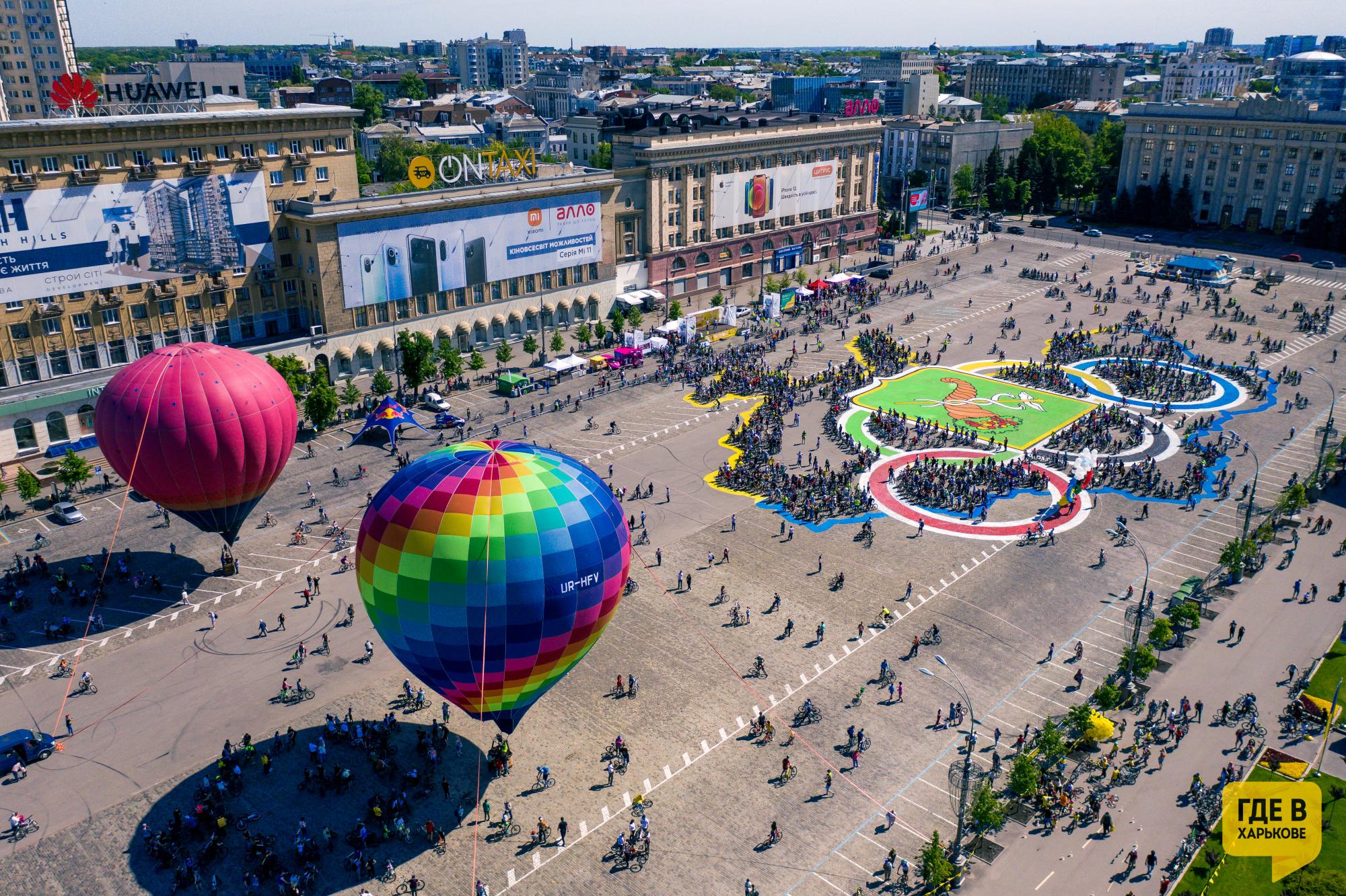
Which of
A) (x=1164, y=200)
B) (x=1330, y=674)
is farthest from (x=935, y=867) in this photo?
(x=1164, y=200)

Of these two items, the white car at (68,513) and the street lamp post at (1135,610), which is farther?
the white car at (68,513)

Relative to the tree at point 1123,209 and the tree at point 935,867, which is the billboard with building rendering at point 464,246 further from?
the tree at point 1123,209

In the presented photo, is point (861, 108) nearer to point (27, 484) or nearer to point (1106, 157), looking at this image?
point (1106, 157)

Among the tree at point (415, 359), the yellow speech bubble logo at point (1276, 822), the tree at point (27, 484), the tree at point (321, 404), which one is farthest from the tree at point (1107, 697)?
the tree at point (27, 484)

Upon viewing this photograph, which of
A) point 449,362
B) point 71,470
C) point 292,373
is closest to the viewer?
point 71,470

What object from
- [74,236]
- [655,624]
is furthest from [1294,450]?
[74,236]

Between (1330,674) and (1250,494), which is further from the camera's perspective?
(1250,494)
